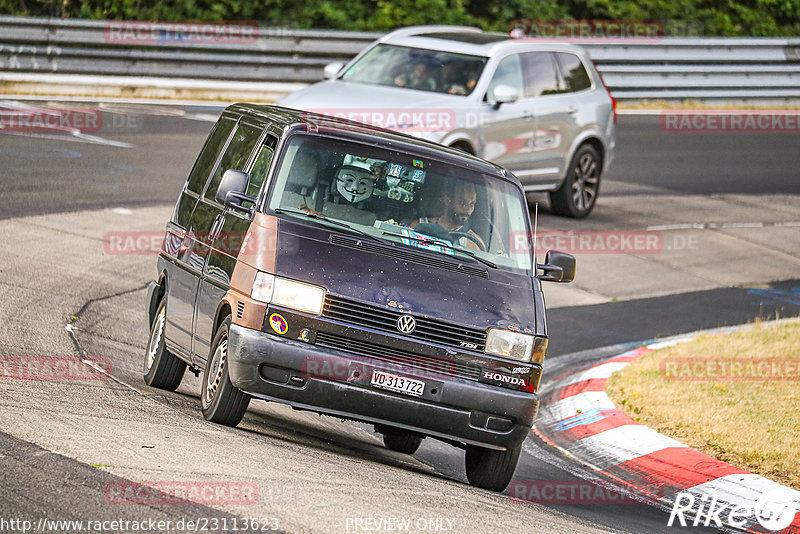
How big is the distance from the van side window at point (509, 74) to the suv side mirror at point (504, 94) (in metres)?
0.27

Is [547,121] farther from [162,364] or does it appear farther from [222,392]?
[222,392]

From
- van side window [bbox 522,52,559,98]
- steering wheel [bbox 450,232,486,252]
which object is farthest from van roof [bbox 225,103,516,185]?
van side window [bbox 522,52,559,98]

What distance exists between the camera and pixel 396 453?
8172mm

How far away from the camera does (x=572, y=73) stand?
54.5 feet

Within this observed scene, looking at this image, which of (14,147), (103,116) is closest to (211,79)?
(103,116)

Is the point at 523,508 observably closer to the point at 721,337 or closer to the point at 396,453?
the point at 396,453

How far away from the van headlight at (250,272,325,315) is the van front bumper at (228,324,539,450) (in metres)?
0.19

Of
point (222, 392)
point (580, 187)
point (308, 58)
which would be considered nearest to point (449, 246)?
point (222, 392)

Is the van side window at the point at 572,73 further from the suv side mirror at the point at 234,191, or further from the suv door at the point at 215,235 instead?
the suv side mirror at the point at 234,191

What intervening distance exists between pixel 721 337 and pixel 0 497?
26.7ft

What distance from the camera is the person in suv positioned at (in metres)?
6.76

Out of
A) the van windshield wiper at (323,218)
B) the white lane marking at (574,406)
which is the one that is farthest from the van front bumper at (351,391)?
the white lane marking at (574,406)

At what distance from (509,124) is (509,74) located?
712 millimetres

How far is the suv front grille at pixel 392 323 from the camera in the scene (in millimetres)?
6805
